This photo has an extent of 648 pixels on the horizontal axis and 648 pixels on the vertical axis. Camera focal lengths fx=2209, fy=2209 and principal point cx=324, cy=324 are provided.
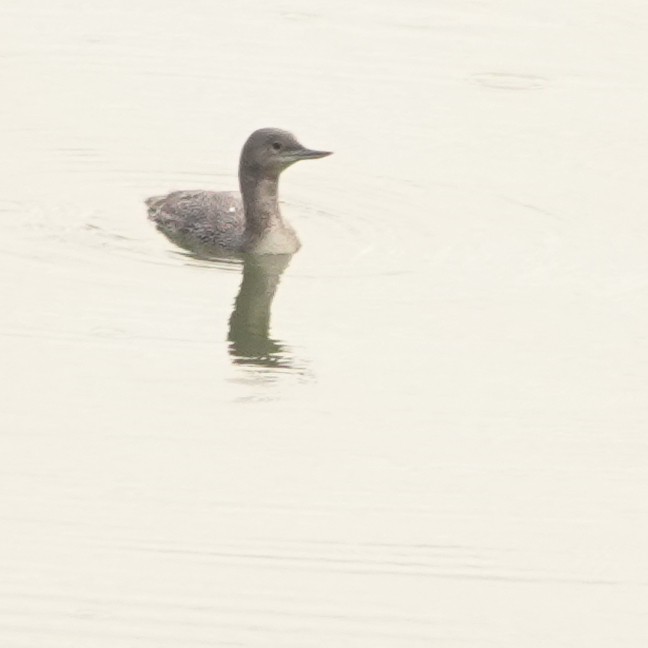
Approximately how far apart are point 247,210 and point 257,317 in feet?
5.29

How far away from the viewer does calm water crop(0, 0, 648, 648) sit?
28.6 feet

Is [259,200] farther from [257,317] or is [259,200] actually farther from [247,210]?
[257,317]

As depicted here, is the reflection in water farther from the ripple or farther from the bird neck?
the ripple

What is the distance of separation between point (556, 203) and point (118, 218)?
276 centimetres

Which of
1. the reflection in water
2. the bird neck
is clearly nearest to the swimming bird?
the bird neck

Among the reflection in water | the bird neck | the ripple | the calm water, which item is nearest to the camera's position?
the calm water

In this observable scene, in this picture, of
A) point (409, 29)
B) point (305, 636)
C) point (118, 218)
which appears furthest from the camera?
point (409, 29)

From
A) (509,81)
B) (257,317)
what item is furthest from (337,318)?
(509,81)

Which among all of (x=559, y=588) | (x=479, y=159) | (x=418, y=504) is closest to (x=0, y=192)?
(x=479, y=159)

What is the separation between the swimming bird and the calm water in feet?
0.78

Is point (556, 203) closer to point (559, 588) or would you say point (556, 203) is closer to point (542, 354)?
point (542, 354)

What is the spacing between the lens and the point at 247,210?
1350cm

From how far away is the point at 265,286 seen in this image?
1269 centimetres

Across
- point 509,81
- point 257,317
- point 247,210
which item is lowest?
point 257,317
